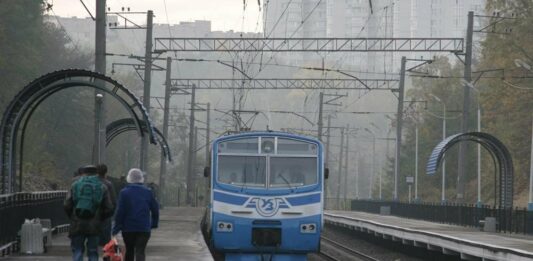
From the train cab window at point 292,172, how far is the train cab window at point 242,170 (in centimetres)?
23

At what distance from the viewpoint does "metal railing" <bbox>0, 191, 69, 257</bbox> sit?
72.3ft

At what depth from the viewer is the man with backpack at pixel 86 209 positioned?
648 inches

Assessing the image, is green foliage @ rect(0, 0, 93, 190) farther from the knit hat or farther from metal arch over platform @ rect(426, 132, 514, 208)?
the knit hat

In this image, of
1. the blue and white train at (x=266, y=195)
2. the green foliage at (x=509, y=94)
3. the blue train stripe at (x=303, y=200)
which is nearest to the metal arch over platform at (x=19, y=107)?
the blue and white train at (x=266, y=195)

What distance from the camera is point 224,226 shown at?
84.1 feet

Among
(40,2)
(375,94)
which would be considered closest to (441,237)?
(40,2)

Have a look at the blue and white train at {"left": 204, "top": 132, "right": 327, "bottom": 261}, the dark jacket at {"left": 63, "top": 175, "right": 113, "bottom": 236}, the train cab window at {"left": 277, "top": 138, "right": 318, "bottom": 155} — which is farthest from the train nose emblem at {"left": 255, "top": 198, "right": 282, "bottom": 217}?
the dark jacket at {"left": 63, "top": 175, "right": 113, "bottom": 236}

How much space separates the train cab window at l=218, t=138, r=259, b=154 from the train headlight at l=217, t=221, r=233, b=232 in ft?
5.66

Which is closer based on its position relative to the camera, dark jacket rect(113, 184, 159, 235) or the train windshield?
dark jacket rect(113, 184, 159, 235)

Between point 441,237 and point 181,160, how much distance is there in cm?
9578

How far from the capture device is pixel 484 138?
42.3 metres

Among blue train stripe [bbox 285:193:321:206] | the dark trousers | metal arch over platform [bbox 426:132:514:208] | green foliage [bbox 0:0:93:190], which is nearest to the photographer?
the dark trousers

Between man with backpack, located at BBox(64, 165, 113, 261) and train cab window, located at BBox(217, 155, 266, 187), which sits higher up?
train cab window, located at BBox(217, 155, 266, 187)

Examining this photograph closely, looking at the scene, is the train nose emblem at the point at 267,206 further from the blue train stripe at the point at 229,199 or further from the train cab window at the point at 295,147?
the train cab window at the point at 295,147
